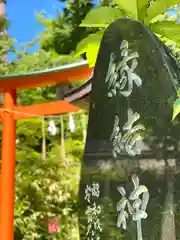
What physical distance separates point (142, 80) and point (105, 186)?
1.02 feet

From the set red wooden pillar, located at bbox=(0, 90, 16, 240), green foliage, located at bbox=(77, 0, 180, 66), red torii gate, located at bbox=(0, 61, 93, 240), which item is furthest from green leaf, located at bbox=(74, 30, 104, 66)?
red wooden pillar, located at bbox=(0, 90, 16, 240)

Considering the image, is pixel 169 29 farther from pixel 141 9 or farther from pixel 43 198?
pixel 43 198

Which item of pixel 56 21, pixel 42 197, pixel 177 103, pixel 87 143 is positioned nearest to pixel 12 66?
pixel 42 197

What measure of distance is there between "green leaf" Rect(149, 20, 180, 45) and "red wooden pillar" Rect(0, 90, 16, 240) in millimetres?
3964

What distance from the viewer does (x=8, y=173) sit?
4.65 m

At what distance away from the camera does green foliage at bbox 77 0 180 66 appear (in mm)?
812

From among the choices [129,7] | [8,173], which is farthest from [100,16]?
[8,173]

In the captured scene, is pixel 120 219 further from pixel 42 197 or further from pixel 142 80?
pixel 42 197

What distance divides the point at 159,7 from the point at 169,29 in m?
0.05

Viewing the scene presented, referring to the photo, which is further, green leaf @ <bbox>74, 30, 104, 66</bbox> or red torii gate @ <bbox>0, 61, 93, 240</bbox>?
red torii gate @ <bbox>0, 61, 93, 240</bbox>

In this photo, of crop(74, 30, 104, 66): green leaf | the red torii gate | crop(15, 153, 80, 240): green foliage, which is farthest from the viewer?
crop(15, 153, 80, 240): green foliage

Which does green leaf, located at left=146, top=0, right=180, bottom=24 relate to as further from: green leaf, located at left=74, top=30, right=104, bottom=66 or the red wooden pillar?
the red wooden pillar

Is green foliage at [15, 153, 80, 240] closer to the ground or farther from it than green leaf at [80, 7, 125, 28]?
closer to the ground

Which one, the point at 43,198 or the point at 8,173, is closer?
the point at 8,173
